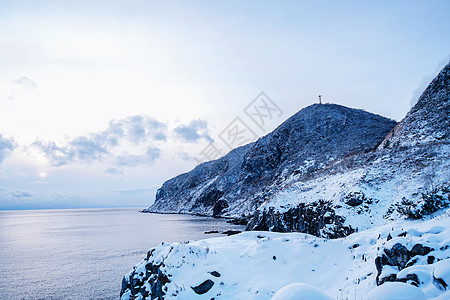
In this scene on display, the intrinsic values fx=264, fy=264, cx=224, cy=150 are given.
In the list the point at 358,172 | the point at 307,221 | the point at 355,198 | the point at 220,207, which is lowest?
the point at 220,207

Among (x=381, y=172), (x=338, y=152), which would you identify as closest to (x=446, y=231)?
(x=381, y=172)

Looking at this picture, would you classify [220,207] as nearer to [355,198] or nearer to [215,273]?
[355,198]

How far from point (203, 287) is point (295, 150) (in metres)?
91.4

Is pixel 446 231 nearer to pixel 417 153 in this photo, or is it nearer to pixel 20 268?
pixel 417 153

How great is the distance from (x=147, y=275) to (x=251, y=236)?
22.8 feet

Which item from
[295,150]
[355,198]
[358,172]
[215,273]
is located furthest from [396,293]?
[295,150]

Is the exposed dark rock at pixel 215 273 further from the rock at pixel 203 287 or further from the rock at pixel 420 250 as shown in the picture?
the rock at pixel 420 250

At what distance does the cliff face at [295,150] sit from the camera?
79.9 meters

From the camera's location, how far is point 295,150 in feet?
325

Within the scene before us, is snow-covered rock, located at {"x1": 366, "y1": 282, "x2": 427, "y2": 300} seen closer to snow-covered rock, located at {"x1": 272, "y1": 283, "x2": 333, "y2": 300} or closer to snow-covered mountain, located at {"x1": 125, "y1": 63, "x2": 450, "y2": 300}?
snow-covered mountain, located at {"x1": 125, "y1": 63, "x2": 450, "y2": 300}

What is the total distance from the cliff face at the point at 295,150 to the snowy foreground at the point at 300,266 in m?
51.5

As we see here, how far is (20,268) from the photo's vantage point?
32562 millimetres

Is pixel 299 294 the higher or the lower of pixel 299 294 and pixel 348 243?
the higher

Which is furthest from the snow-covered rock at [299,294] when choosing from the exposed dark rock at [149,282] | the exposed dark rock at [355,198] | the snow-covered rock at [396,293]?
the exposed dark rock at [355,198]
